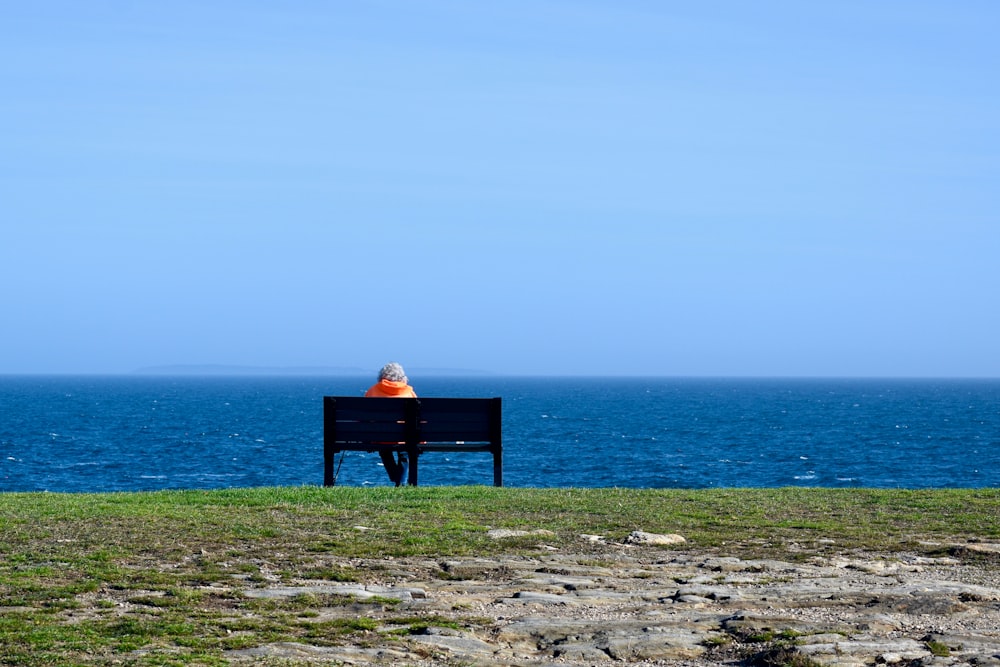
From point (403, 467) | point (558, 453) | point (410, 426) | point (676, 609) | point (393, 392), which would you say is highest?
point (393, 392)

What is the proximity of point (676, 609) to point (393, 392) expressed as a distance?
9.25 metres

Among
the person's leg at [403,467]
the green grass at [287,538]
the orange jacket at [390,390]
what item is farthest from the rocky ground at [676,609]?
the orange jacket at [390,390]

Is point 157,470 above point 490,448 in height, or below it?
below

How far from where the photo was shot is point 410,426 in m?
15.9

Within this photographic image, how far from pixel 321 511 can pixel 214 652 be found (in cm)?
563

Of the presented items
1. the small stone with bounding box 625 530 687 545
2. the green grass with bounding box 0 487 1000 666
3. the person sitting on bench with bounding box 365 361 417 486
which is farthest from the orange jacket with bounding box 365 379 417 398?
the small stone with bounding box 625 530 687 545

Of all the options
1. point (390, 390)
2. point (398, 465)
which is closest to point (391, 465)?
point (398, 465)

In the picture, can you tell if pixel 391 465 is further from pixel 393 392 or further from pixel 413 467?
pixel 393 392

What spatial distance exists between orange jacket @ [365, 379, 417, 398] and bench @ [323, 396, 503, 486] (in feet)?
1.93

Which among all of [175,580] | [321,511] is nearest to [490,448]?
[321,511]

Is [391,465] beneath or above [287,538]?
above

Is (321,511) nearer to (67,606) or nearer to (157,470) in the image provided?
(67,606)

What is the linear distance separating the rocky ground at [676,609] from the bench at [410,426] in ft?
19.6

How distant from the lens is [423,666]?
6602 mm
